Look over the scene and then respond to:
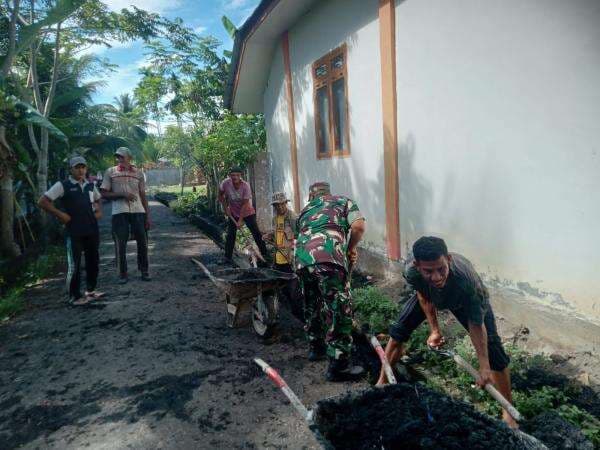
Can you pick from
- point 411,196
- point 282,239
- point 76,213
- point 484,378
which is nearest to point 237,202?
point 282,239

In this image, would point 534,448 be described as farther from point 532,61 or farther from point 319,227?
point 532,61

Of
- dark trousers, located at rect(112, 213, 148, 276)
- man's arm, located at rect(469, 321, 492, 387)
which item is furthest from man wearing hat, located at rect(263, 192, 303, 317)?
man's arm, located at rect(469, 321, 492, 387)

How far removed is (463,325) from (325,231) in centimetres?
133

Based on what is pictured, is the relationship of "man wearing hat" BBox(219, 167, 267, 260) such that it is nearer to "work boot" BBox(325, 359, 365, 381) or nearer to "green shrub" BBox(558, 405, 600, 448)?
"work boot" BBox(325, 359, 365, 381)

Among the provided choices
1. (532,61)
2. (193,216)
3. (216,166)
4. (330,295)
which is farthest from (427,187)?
(193,216)

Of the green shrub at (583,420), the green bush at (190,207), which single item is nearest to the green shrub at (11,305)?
the green shrub at (583,420)

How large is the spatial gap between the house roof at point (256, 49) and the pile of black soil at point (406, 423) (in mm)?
6836

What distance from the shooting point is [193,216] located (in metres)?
14.9

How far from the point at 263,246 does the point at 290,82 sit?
12.2 ft

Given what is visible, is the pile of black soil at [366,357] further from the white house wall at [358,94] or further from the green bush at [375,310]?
the white house wall at [358,94]

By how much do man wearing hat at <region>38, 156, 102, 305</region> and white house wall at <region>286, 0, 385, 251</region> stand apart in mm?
3899

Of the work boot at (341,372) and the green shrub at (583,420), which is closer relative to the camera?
the green shrub at (583,420)

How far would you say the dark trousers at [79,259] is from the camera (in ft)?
16.9

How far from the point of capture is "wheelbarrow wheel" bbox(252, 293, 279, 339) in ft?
13.5
